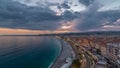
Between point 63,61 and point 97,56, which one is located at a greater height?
point 63,61

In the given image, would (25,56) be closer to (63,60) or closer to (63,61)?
(63,60)

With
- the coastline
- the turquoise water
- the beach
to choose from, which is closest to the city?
the beach

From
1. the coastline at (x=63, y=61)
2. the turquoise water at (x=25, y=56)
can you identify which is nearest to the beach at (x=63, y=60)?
the coastline at (x=63, y=61)

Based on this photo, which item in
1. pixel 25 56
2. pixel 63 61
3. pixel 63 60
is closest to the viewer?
pixel 63 61

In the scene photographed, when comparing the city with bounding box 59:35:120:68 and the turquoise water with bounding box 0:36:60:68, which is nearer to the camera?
the city with bounding box 59:35:120:68

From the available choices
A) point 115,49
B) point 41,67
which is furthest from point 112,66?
point 115,49

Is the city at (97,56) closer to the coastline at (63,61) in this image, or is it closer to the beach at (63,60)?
the beach at (63,60)

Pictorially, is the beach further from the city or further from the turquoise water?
the turquoise water

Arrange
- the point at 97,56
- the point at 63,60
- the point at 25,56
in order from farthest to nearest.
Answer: the point at 25,56 → the point at 97,56 → the point at 63,60

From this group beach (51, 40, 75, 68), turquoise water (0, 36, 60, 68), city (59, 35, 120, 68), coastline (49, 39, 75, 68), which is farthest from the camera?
turquoise water (0, 36, 60, 68)

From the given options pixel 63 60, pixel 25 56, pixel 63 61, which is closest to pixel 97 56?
pixel 63 60

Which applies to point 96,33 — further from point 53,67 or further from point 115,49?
point 53,67
